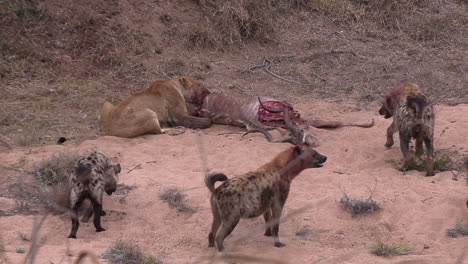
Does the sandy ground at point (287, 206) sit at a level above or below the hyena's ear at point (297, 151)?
below

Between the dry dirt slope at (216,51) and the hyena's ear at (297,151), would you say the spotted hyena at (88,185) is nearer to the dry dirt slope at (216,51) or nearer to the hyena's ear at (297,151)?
the hyena's ear at (297,151)

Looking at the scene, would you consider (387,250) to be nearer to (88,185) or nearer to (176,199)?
(176,199)

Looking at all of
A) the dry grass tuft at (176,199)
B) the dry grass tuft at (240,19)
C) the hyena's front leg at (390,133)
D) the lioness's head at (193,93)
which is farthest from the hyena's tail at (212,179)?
the dry grass tuft at (240,19)

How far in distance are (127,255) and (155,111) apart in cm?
459

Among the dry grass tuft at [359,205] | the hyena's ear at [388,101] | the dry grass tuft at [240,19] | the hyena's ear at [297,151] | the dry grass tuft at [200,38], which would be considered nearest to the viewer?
the hyena's ear at [297,151]

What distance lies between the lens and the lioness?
992cm

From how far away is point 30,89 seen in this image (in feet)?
37.6

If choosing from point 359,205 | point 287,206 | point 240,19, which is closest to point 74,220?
point 287,206

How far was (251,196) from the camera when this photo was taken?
609cm

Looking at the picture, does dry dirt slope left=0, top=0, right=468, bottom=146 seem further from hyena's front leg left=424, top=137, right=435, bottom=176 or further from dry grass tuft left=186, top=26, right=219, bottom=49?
hyena's front leg left=424, top=137, right=435, bottom=176

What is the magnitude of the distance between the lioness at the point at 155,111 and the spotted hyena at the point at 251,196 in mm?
3775

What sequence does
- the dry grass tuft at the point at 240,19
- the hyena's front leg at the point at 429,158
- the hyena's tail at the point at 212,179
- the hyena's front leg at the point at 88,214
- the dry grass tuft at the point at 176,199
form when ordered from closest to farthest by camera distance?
1. the hyena's tail at the point at 212,179
2. the hyena's front leg at the point at 88,214
3. the dry grass tuft at the point at 176,199
4. the hyena's front leg at the point at 429,158
5. the dry grass tuft at the point at 240,19

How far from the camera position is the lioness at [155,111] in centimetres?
992

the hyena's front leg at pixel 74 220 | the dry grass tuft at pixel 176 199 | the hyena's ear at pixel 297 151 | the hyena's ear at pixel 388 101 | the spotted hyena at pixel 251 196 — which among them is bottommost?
the dry grass tuft at pixel 176 199
